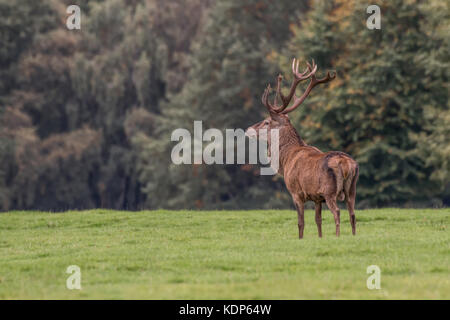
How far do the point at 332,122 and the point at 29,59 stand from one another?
19.2m

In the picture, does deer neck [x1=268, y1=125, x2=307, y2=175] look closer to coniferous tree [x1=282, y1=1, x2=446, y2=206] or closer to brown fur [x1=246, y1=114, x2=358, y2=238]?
brown fur [x1=246, y1=114, x2=358, y2=238]

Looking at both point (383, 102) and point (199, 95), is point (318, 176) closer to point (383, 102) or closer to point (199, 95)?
point (383, 102)

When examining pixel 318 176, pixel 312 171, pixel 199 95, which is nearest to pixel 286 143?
pixel 312 171

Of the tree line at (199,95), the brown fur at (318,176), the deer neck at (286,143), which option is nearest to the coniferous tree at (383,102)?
the tree line at (199,95)

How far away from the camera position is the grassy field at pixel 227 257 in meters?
11.3

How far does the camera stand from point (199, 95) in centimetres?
4531

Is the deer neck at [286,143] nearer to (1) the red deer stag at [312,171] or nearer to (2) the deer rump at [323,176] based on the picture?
(1) the red deer stag at [312,171]

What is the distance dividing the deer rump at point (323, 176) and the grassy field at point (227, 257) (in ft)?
2.66

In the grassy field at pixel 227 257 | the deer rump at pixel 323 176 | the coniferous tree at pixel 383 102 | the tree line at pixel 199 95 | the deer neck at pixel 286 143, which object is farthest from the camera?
the tree line at pixel 199 95

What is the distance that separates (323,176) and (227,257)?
7.40 feet

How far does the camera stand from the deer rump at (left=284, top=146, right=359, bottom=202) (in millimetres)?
14914

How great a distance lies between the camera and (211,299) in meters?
10.8
